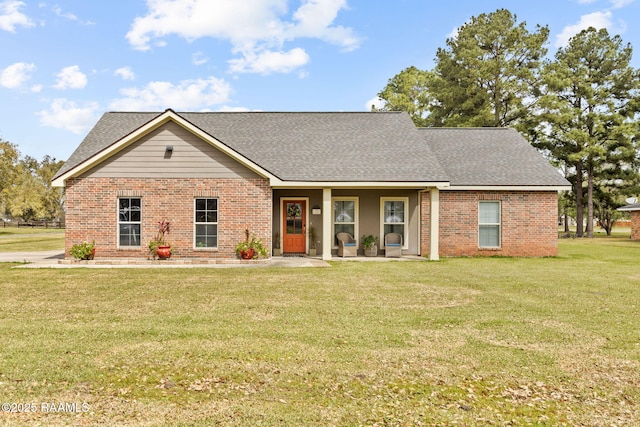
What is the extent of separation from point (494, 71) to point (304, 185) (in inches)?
968

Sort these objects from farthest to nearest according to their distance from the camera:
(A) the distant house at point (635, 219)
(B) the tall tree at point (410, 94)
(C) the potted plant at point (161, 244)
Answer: (B) the tall tree at point (410, 94) → (A) the distant house at point (635, 219) → (C) the potted plant at point (161, 244)

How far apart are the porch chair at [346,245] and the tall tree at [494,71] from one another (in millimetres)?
21122

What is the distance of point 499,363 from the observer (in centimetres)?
480

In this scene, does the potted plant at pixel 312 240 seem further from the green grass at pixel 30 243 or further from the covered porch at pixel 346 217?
the green grass at pixel 30 243

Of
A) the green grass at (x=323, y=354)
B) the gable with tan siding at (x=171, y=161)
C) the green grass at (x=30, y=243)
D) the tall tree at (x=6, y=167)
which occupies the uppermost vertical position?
the tall tree at (x=6, y=167)

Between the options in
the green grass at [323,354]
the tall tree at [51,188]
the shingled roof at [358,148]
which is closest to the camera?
the green grass at [323,354]

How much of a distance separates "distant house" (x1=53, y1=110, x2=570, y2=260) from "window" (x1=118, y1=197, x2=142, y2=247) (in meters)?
0.04

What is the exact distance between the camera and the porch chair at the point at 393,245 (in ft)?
53.0

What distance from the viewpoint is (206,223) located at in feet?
→ 48.6

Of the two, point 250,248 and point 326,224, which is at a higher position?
point 326,224

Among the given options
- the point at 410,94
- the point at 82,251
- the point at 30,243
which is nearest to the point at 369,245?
the point at 82,251

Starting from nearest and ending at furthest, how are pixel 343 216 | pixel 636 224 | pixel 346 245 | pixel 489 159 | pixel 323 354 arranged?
pixel 323 354
pixel 346 245
pixel 343 216
pixel 489 159
pixel 636 224

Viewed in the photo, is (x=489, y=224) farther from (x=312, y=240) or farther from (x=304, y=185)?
(x=304, y=185)

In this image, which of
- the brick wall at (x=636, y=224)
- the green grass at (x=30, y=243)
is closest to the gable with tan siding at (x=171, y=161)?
the green grass at (x=30, y=243)
